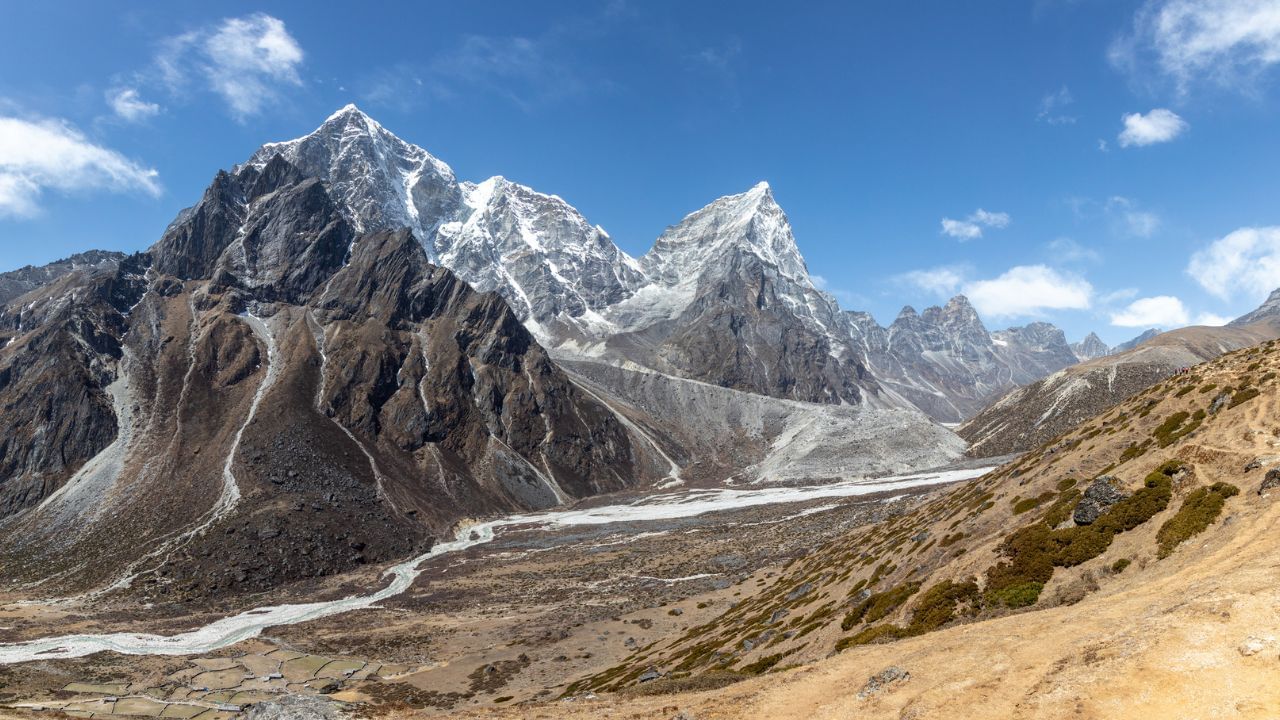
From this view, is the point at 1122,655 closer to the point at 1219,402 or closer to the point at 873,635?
the point at 873,635

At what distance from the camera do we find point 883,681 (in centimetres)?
2316

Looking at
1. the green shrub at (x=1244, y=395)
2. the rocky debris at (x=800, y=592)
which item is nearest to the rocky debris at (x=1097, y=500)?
the green shrub at (x=1244, y=395)

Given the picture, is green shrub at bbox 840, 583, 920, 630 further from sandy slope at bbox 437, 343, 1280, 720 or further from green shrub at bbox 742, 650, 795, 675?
sandy slope at bbox 437, 343, 1280, 720

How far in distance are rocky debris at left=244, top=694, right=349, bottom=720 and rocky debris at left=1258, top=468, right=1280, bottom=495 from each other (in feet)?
129

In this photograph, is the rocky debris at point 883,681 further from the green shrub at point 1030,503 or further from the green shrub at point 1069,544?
the green shrub at point 1030,503

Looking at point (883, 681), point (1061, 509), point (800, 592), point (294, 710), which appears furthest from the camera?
point (800, 592)

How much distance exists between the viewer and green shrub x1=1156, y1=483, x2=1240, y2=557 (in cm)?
2578

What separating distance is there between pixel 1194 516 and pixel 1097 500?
4.50 m

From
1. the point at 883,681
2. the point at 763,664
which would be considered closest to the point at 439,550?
the point at 763,664

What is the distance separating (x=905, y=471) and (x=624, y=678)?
155 meters

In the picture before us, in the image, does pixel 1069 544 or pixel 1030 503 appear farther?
pixel 1030 503

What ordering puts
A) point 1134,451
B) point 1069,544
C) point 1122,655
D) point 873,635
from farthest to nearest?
point 1134,451
point 873,635
point 1069,544
point 1122,655

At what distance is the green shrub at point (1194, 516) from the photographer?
1015 inches

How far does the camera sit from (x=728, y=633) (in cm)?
5016
